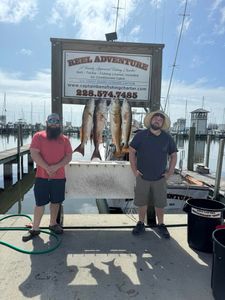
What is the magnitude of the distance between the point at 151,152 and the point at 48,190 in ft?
4.76

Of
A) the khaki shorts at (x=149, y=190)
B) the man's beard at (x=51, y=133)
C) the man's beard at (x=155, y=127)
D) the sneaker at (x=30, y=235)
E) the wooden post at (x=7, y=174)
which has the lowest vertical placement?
the wooden post at (x=7, y=174)

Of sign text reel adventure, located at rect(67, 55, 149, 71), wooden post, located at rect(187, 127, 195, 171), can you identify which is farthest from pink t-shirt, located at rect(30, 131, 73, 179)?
wooden post, located at rect(187, 127, 195, 171)

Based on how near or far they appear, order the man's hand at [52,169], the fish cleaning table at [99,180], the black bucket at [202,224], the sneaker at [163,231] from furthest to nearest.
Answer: the fish cleaning table at [99,180]
the sneaker at [163,231]
the man's hand at [52,169]
the black bucket at [202,224]

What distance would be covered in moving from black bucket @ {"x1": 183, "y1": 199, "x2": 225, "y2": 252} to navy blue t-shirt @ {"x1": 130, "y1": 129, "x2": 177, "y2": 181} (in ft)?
2.05

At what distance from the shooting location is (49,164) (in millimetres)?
4074

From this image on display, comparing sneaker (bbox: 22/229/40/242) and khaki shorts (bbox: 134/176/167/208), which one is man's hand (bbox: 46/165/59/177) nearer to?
sneaker (bbox: 22/229/40/242)

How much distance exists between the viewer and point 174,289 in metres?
3.03

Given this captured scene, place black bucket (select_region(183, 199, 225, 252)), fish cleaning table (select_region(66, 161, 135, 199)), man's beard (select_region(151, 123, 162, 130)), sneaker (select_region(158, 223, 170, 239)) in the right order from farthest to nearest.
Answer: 1. fish cleaning table (select_region(66, 161, 135, 199))
2. sneaker (select_region(158, 223, 170, 239))
3. man's beard (select_region(151, 123, 162, 130))
4. black bucket (select_region(183, 199, 225, 252))

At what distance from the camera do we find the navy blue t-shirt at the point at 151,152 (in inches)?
166

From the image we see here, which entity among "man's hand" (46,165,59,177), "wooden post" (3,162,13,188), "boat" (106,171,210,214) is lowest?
"wooden post" (3,162,13,188)

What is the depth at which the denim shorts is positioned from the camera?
4090 mm

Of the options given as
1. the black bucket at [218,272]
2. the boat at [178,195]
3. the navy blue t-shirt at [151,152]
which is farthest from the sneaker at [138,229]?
the boat at [178,195]

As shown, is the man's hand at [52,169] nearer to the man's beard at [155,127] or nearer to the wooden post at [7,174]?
the man's beard at [155,127]

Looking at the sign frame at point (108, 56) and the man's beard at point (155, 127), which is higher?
the sign frame at point (108, 56)
